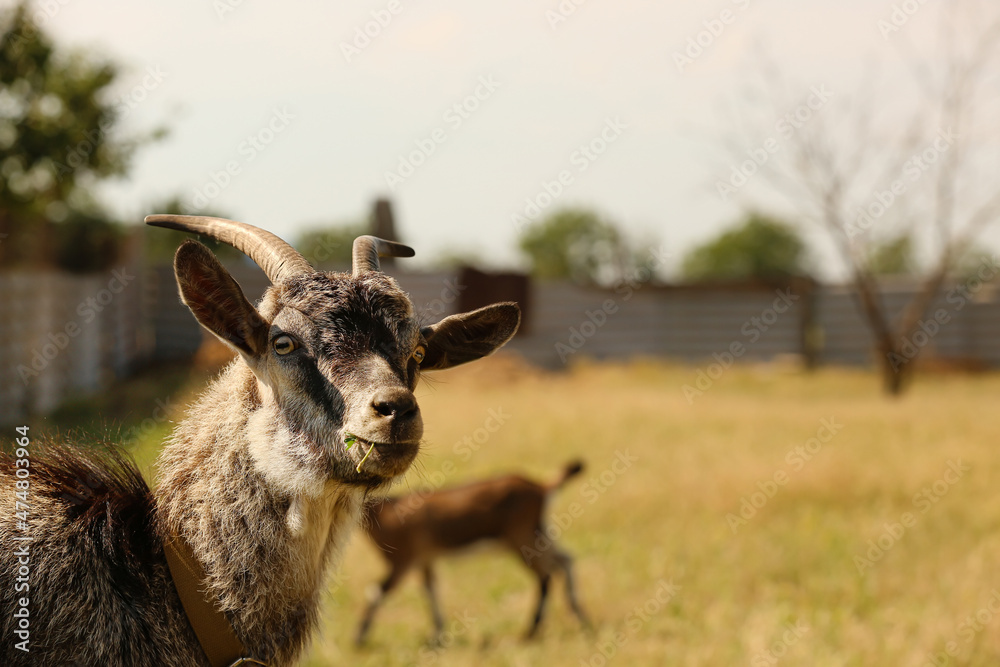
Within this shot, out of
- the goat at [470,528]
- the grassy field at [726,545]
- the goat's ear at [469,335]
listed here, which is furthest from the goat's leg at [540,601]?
the goat's ear at [469,335]

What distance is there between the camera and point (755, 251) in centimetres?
6994

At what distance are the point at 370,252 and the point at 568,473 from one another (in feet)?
13.2

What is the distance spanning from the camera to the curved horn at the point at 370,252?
3205 millimetres

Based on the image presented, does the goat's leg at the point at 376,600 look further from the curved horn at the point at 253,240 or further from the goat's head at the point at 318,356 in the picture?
the curved horn at the point at 253,240

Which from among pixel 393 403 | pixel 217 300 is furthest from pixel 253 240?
pixel 393 403

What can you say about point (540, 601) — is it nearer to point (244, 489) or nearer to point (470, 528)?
point (470, 528)

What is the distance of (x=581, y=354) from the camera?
2305 cm

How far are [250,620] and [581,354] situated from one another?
20.5 metres

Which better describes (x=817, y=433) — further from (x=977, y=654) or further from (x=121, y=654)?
Answer: (x=121, y=654)

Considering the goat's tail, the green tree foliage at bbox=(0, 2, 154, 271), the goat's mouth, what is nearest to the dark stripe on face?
the goat's mouth

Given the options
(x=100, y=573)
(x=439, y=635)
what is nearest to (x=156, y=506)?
(x=100, y=573)

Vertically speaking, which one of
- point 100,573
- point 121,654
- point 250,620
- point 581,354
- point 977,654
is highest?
point 100,573

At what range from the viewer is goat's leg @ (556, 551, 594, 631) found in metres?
6.55

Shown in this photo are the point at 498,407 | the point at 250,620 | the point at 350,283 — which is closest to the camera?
the point at 250,620
